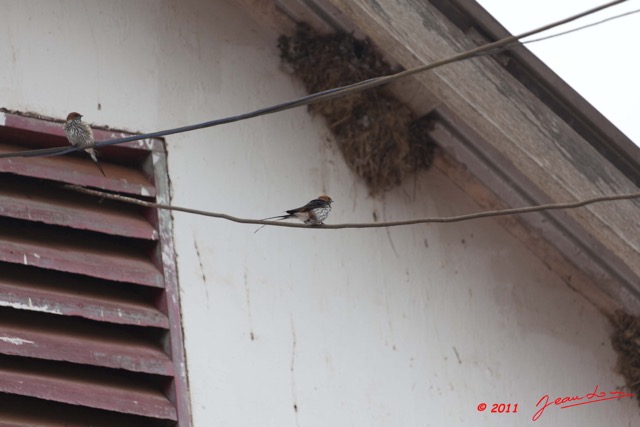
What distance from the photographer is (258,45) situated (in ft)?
25.5

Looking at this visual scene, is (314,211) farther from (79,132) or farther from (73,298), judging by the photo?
(73,298)

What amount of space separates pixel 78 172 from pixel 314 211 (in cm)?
125

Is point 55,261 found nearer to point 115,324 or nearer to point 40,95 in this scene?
point 115,324

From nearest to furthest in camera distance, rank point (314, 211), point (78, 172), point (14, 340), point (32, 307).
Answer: point (14, 340)
point (32, 307)
point (78, 172)
point (314, 211)

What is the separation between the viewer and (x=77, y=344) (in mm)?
6227

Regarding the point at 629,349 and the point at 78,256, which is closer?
the point at 78,256

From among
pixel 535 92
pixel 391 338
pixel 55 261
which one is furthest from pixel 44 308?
pixel 535 92

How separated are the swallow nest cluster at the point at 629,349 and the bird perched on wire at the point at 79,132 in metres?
2.88

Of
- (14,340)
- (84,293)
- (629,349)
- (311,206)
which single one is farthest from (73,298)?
(629,349)

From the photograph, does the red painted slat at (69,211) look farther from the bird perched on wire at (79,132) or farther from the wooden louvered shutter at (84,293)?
the bird perched on wire at (79,132)

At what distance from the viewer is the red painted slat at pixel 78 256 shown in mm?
6363

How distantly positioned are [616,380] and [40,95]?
3331mm

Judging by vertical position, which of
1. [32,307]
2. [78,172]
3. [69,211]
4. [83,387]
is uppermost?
[78,172]

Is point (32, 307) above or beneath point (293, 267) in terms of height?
beneath
